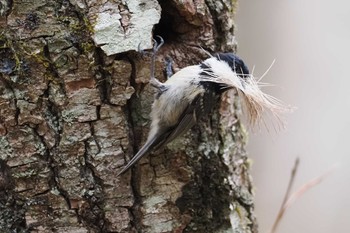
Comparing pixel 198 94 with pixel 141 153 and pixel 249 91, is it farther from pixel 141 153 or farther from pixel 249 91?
pixel 141 153

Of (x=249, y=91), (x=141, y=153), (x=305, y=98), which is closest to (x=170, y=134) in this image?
(x=141, y=153)

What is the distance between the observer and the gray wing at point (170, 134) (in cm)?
189

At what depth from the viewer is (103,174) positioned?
1.87 m

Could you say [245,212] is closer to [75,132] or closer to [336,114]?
[75,132]

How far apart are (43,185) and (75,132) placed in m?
0.20

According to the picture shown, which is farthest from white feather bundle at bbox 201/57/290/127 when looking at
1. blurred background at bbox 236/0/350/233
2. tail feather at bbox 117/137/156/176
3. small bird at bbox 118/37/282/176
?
blurred background at bbox 236/0/350/233

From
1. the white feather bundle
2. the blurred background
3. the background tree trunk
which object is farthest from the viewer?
the blurred background

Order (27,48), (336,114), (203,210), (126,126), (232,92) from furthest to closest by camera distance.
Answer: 1. (336,114)
2. (232,92)
3. (203,210)
4. (126,126)
5. (27,48)

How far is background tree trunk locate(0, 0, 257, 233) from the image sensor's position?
178cm

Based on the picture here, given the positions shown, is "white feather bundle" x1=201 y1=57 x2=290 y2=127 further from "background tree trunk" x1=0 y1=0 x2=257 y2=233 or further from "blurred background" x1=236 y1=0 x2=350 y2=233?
"blurred background" x1=236 y1=0 x2=350 y2=233

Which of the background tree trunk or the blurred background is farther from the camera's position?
the blurred background

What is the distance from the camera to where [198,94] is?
2148 millimetres

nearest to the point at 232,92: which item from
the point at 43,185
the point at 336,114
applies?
the point at 43,185

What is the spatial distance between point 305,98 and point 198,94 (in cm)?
276
